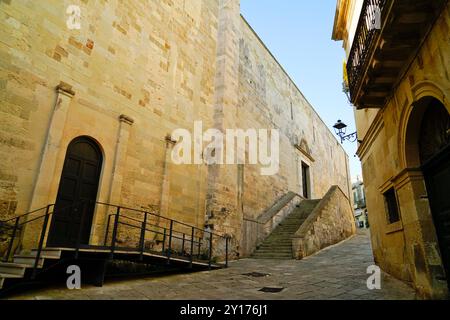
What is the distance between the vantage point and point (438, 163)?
4082 mm

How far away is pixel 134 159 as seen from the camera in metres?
7.62

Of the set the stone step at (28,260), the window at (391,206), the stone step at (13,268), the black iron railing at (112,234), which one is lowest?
the stone step at (13,268)

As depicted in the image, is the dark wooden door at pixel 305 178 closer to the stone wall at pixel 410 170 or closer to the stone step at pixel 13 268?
the stone wall at pixel 410 170

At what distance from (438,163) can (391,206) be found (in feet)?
6.84

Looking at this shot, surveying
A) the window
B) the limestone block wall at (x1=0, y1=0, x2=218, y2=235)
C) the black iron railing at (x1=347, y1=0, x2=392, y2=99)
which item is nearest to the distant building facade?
the limestone block wall at (x1=0, y1=0, x2=218, y2=235)

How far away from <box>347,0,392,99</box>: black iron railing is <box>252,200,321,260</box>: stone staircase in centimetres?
633

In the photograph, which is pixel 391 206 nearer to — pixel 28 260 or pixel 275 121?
pixel 28 260

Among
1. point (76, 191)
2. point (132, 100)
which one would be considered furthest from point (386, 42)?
point (76, 191)

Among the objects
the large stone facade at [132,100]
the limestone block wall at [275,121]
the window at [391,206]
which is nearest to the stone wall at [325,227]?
the large stone facade at [132,100]

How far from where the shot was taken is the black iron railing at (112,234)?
16.3 ft

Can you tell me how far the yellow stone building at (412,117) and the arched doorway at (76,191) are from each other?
6020 mm

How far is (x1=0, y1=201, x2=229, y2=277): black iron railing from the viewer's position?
4.97 metres

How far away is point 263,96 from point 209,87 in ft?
16.8

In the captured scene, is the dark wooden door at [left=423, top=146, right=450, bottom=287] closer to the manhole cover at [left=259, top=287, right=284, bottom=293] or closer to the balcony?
the balcony
